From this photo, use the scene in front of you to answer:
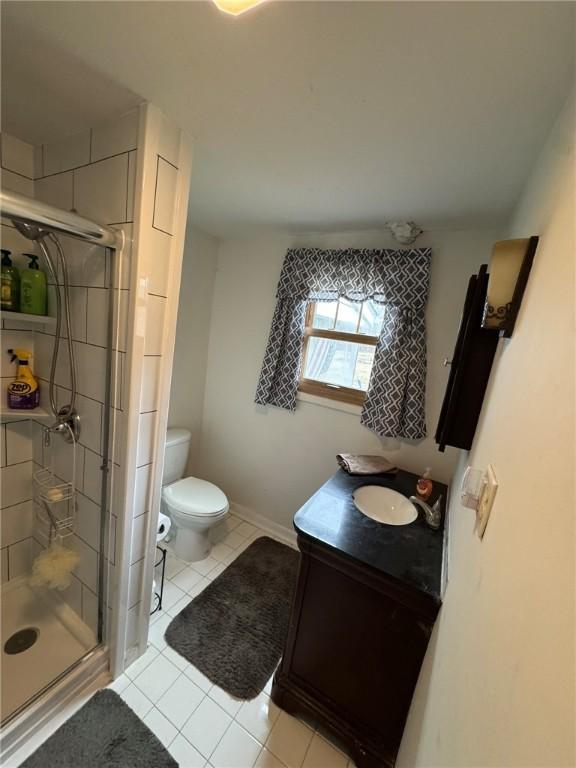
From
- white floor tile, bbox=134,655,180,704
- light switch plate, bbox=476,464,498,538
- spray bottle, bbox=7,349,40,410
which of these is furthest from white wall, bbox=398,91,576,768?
spray bottle, bbox=7,349,40,410

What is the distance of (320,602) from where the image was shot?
1143 mm

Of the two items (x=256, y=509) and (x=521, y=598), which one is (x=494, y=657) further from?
(x=256, y=509)

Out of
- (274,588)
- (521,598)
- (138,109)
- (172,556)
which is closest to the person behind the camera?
(521,598)

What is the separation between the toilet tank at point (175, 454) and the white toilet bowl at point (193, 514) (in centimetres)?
15

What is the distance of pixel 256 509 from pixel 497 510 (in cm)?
213

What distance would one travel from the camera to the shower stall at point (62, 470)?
3.70 feet

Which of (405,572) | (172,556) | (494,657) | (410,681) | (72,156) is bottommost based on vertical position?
(172,556)

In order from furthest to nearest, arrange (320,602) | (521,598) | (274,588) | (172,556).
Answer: (172,556) < (274,588) < (320,602) < (521,598)

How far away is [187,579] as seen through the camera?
Result: 1.84m

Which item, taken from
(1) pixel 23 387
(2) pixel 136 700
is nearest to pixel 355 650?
(2) pixel 136 700

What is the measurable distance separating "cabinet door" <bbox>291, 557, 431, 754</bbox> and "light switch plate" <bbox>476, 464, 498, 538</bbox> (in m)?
0.57

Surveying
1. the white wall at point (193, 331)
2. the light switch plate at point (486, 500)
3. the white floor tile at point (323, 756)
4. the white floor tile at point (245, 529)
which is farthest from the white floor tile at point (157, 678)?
the light switch plate at point (486, 500)

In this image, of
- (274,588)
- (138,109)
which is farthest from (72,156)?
(274,588)

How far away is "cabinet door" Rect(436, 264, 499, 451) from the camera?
1.03 meters
